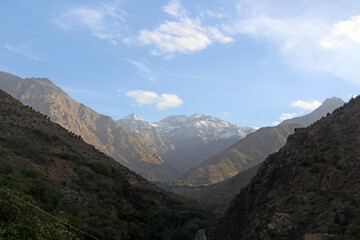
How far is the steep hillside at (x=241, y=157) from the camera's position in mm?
157125

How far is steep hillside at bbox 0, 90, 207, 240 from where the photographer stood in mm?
36344

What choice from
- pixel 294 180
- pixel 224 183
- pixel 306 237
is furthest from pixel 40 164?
pixel 224 183

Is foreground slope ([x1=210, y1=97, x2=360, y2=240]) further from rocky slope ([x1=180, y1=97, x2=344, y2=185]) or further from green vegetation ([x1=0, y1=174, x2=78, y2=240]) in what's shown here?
rocky slope ([x1=180, y1=97, x2=344, y2=185])

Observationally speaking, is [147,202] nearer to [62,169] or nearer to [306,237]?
[62,169]

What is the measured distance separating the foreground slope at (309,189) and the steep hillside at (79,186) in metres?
10.4

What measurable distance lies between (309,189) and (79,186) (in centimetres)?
3010

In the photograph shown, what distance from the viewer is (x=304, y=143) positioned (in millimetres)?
37156

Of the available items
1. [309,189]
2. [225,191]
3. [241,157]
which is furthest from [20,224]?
[241,157]

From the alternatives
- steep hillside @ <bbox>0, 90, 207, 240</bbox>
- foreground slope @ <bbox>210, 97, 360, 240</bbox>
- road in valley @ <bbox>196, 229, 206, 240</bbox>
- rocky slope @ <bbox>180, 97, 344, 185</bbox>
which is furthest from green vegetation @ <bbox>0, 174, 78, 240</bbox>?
rocky slope @ <bbox>180, 97, 344, 185</bbox>

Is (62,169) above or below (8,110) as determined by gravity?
below

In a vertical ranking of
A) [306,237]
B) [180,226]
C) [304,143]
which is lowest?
[180,226]

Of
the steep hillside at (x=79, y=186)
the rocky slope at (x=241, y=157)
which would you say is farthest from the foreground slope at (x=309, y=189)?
the rocky slope at (x=241, y=157)

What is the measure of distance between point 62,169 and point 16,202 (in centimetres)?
3025

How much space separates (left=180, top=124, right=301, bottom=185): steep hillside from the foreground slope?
11222 centimetres
